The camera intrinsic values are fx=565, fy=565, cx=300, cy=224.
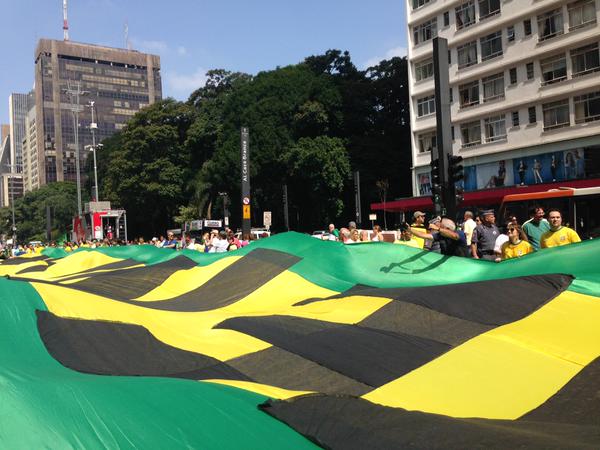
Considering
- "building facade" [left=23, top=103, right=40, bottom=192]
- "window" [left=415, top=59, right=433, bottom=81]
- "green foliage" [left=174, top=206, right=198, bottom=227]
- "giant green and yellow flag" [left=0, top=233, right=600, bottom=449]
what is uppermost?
"building facade" [left=23, top=103, right=40, bottom=192]

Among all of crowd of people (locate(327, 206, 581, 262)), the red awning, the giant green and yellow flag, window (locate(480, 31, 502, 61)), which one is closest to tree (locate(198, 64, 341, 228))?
the red awning

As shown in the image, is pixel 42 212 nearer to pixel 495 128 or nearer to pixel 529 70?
pixel 495 128

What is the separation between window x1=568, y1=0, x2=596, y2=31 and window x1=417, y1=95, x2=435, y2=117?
10420mm

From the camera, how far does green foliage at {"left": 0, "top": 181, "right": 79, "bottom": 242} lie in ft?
269

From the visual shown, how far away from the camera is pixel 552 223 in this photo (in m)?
7.79

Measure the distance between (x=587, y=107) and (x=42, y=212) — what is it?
259ft

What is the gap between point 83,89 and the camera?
438ft

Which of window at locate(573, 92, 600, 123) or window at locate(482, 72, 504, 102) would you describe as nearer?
window at locate(573, 92, 600, 123)

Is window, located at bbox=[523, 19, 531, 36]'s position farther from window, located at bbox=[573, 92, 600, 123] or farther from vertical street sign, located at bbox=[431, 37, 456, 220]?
vertical street sign, located at bbox=[431, 37, 456, 220]

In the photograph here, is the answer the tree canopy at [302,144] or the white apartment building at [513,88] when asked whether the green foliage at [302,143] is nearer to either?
the tree canopy at [302,144]

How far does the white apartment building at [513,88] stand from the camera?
30.9 m

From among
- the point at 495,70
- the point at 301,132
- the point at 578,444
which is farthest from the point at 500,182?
the point at 578,444

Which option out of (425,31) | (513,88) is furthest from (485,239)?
(425,31)

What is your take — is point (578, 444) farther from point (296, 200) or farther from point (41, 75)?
point (41, 75)
